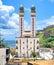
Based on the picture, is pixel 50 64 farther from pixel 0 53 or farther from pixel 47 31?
pixel 47 31

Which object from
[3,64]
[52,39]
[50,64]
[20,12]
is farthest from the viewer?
[52,39]

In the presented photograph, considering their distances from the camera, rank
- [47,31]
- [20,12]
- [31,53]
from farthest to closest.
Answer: [47,31], [20,12], [31,53]

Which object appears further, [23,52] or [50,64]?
[23,52]

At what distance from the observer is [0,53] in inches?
628

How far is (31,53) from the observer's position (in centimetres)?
3022

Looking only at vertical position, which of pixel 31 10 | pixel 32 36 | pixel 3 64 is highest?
pixel 31 10

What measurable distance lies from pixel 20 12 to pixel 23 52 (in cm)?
327

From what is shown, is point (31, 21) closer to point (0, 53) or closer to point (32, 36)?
point (32, 36)

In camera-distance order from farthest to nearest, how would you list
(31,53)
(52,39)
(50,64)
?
1. (52,39)
2. (31,53)
3. (50,64)

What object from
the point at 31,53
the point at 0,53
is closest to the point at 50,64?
the point at 0,53

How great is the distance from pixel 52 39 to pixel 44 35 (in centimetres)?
629

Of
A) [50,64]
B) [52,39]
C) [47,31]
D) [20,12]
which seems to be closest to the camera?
[50,64]

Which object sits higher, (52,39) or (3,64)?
(52,39)

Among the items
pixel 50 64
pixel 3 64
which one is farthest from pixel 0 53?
pixel 50 64
